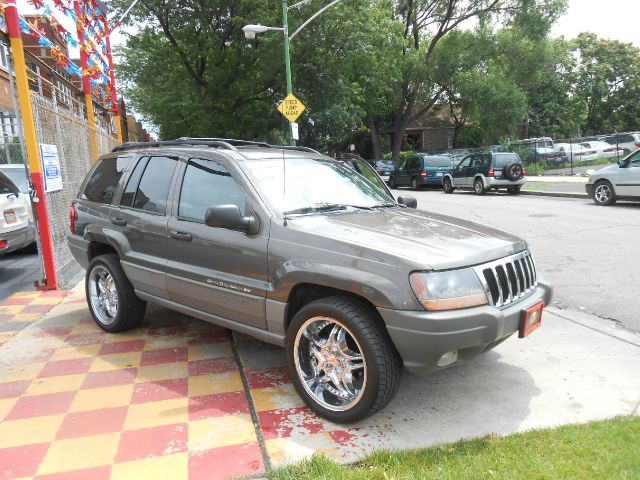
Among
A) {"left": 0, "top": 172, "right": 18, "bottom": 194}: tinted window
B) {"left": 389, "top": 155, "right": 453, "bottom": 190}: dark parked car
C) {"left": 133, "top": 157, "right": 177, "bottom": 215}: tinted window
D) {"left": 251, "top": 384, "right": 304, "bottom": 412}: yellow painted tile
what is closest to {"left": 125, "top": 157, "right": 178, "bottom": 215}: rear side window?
{"left": 133, "top": 157, "right": 177, "bottom": 215}: tinted window

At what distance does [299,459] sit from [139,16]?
2495 centimetres

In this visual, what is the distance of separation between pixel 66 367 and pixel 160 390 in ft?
3.29

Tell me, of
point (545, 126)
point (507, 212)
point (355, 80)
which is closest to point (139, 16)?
point (355, 80)

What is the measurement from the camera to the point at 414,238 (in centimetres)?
324

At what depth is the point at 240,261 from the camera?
3.62 metres

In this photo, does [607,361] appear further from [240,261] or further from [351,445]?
[240,261]

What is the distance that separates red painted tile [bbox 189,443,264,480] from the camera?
2.71 m

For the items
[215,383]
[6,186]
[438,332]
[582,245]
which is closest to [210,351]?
[215,383]

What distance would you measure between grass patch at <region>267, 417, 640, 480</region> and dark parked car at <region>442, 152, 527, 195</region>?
16882 mm

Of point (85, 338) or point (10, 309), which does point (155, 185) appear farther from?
point (10, 309)

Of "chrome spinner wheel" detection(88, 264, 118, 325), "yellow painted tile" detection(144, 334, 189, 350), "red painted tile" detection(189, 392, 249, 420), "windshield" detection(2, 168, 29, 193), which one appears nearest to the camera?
"red painted tile" detection(189, 392, 249, 420)

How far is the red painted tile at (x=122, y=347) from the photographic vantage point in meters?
4.48

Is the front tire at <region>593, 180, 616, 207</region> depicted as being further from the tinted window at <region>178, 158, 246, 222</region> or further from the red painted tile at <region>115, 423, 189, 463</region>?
the red painted tile at <region>115, 423, 189, 463</region>

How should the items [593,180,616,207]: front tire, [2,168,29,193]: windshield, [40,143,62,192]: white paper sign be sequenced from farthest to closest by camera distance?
[593,180,616,207]: front tire
[2,168,29,193]: windshield
[40,143,62,192]: white paper sign
